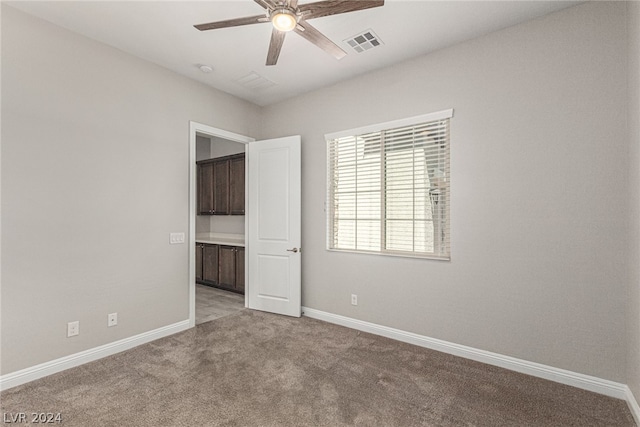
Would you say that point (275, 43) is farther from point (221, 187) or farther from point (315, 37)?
point (221, 187)

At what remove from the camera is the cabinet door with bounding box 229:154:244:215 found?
521 centimetres

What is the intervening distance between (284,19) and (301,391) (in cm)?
258

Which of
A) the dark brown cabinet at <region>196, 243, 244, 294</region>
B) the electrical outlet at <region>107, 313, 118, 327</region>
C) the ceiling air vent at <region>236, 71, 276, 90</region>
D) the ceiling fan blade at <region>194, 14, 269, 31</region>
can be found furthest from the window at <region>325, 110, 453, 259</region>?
the electrical outlet at <region>107, 313, 118, 327</region>

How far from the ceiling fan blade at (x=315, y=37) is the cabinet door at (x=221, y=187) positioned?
3594 millimetres

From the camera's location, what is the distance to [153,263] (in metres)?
3.27

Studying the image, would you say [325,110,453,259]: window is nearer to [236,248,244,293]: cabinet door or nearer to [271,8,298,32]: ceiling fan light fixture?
[271,8,298,32]: ceiling fan light fixture

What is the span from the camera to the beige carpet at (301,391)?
1982 millimetres

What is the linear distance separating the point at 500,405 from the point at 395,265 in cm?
147

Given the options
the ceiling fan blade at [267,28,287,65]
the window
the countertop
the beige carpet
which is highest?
the ceiling fan blade at [267,28,287,65]

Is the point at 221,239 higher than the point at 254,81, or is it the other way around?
the point at 254,81

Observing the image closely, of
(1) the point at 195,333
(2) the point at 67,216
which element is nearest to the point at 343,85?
(2) the point at 67,216

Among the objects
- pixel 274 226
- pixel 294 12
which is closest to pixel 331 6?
pixel 294 12

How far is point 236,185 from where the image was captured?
5.31m

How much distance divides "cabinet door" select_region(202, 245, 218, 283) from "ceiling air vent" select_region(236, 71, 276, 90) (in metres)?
2.94
